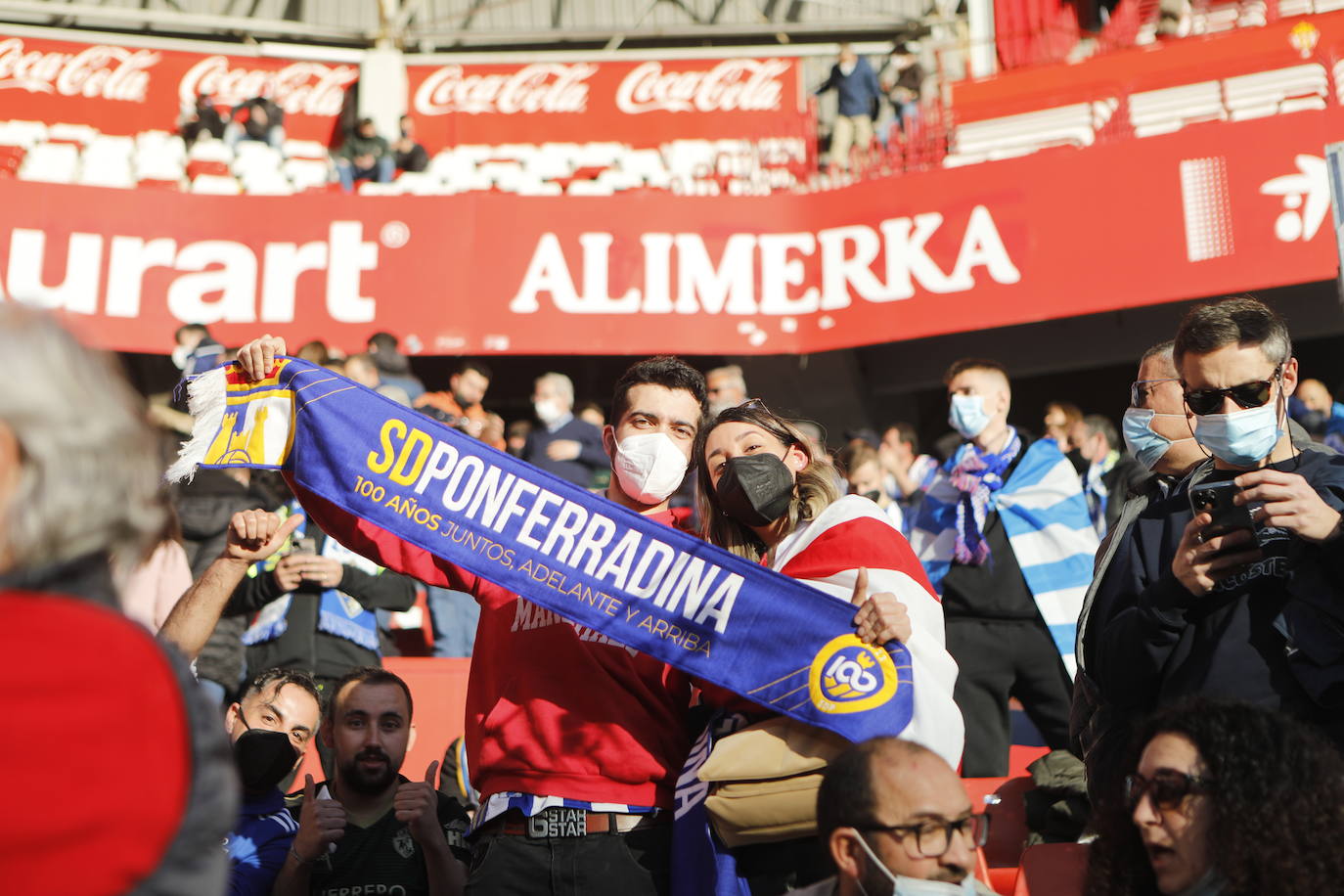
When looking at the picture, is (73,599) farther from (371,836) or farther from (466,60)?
(466,60)

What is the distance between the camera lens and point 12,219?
1270 centimetres

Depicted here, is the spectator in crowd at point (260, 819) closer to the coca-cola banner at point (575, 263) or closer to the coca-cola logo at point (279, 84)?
the coca-cola banner at point (575, 263)

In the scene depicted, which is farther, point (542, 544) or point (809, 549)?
point (542, 544)

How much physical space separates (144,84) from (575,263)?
38.7 feet

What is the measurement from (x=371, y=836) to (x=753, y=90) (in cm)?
1882

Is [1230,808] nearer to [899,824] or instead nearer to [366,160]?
[899,824]

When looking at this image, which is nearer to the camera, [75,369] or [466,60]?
[75,369]

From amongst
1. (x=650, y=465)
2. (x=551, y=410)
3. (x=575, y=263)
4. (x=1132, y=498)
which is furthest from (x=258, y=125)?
(x=1132, y=498)

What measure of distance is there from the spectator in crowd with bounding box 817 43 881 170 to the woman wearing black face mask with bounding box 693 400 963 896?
14.3 metres

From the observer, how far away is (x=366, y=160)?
56.3ft

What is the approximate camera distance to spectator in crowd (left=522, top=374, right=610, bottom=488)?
9.59 metres

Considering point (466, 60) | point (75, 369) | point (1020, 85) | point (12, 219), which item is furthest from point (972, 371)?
point (466, 60)

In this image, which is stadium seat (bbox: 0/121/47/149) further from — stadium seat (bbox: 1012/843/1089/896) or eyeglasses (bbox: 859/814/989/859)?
eyeglasses (bbox: 859/814/989/859)

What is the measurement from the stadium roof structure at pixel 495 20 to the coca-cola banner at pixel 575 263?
1043 centimetres
